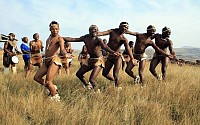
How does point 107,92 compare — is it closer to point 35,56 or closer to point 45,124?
point 45,124

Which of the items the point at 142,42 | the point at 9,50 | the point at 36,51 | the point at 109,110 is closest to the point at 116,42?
the point at 142,42

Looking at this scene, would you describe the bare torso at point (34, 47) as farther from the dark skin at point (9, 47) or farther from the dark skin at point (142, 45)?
the dark skin at point (142, 45)

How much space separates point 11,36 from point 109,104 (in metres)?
6.34

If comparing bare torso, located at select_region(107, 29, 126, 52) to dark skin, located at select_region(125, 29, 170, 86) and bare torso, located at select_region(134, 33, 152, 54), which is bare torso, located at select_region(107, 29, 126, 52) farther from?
bare torso, located at select_region(134, 33, 152, 54)

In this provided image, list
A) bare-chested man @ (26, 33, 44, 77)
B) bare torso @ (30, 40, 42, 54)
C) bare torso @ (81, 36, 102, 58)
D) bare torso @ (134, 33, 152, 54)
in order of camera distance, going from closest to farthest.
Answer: bare torso @ (81, 36, 102, 58) < bare torso @ (134, 33, 152, 54) < bare-chested man @ (26, 33, 44, 77) < bare torso @ (30, 40, 42, 54)

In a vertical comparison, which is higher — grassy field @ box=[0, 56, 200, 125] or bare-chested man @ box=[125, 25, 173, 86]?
bare-chested man @ box=[125, 25, 173, 86]

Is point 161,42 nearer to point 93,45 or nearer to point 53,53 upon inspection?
point 93,45

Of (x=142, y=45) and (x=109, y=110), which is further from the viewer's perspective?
(x=142, y=45)

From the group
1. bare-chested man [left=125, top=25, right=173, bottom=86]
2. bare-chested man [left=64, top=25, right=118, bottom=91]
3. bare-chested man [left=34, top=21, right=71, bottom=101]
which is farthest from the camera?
bare-chested man [left=125, top=25, right=173, bottom=86]

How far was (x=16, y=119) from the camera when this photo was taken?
4.30 meters

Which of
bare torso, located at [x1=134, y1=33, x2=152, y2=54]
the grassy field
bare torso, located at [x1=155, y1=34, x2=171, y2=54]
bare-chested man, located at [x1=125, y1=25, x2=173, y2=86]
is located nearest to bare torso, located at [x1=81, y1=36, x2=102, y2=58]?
the grassy field

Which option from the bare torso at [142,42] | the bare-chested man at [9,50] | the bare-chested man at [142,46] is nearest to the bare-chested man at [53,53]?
the bare-chested man at [142,46]

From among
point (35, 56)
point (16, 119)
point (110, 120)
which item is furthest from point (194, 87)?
point (35, 56)

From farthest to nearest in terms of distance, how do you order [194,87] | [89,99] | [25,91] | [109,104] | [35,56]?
[35,56], [194,87], [25,91], [89,99], [109,104]
